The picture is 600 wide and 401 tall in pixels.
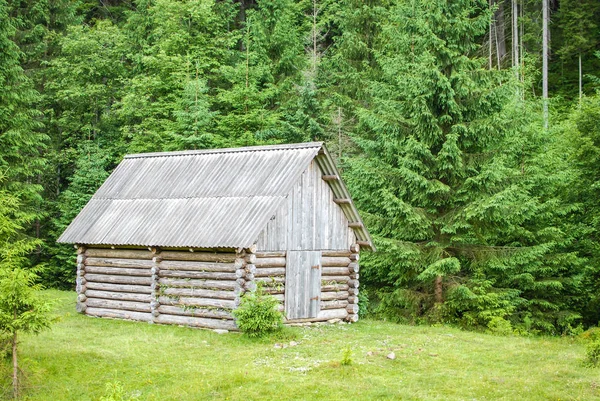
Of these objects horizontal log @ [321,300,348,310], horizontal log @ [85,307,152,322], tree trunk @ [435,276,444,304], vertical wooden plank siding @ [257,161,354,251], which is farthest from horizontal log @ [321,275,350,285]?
horizontal log @ [85,307,152,322]

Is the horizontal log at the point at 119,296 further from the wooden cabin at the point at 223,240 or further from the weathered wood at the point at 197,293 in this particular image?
the weathered wood at the point at 197,293

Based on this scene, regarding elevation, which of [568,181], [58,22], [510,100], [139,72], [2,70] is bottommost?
[568,181]

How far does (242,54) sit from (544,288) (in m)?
22.0

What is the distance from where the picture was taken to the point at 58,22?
42.2 meters

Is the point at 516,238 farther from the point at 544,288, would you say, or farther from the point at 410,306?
the point at 410,306

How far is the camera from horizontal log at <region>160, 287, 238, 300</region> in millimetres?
20266

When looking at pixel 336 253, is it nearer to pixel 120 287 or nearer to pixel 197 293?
pixel 197 293

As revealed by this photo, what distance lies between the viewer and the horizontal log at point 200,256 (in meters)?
20.3

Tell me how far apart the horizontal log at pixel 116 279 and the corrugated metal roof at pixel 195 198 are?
4.22 feet

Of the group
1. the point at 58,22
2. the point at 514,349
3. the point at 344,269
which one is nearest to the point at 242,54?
the point at 58,22

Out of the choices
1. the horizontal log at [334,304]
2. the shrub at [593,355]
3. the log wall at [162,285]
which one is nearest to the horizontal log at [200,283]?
the log wall at [162,285]

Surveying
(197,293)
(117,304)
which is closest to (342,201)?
(197,293)

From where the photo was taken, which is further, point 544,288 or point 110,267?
point 544,288

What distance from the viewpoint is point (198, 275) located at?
20891 millimetres
